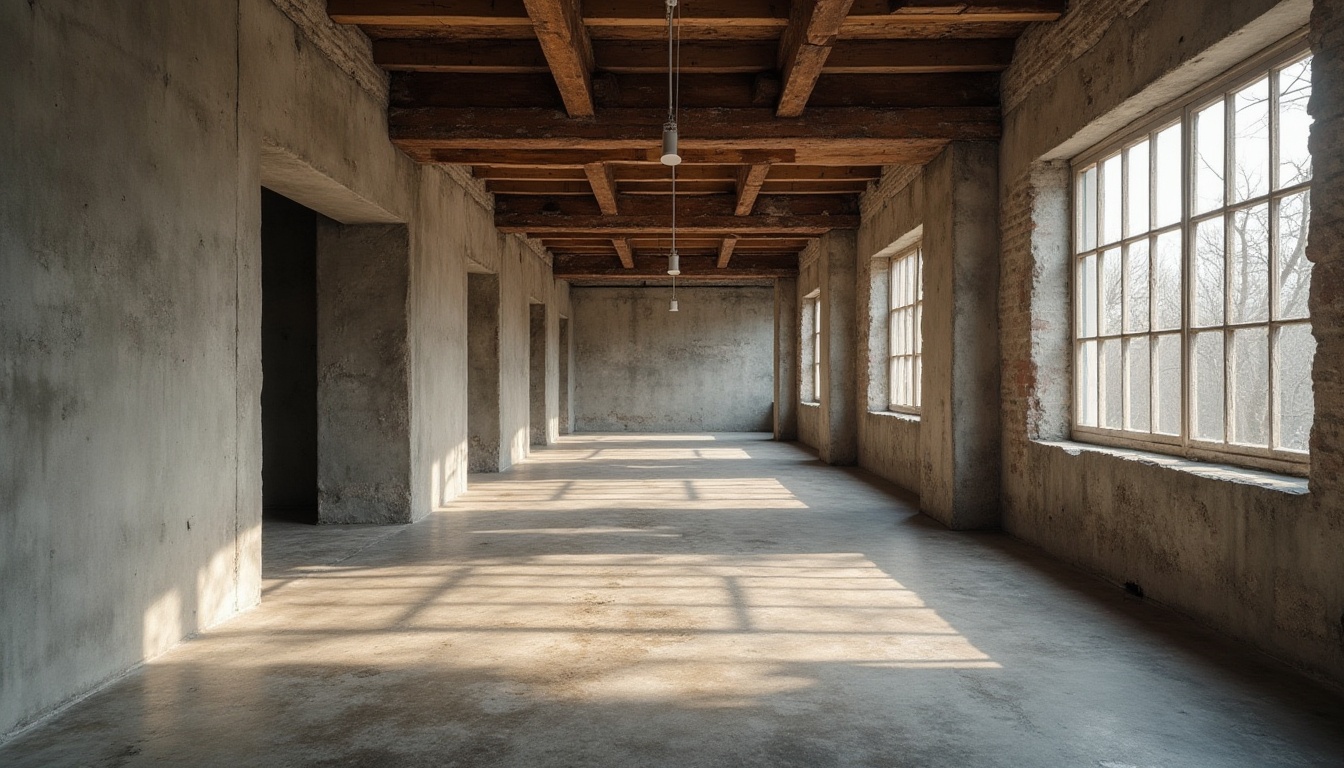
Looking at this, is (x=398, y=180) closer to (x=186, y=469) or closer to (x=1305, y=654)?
(x=186, y=469)

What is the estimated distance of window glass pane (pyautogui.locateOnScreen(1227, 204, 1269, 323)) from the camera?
4.06 metres

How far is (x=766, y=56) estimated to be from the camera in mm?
6422

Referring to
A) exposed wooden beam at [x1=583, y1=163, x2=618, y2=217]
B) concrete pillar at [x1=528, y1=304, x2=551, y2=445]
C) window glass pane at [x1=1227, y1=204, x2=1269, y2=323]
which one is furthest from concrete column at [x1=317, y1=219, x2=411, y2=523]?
concrete pillar at [x1=528, y1=304, x2=551, y2=445]

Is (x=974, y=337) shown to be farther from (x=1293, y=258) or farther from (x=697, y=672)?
(x=697, y=672)

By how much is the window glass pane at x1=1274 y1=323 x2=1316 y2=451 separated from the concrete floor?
3.17 feet

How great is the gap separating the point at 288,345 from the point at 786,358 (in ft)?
31.1

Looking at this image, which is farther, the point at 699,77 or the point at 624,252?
the point at 624,252

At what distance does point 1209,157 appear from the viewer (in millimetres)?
4508

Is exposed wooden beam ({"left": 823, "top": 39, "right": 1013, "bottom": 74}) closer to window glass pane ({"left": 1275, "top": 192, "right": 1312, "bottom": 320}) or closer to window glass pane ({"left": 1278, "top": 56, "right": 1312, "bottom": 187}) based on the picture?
window glass pane ({"left": 1278, "top": 56, "right": 1312, "bottom": 187})

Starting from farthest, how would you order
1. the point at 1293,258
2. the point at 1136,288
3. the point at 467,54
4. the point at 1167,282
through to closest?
1. the point at 467,54
2. the point at 1136,288
3. the point at 1167,282
4. the point at 1293,258

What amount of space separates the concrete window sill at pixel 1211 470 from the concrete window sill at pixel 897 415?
3678 mm

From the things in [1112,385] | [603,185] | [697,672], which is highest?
[603,185]

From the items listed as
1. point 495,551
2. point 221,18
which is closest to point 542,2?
point 221,18

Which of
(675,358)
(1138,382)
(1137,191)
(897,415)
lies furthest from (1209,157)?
(675,358)
